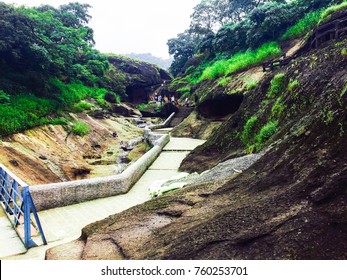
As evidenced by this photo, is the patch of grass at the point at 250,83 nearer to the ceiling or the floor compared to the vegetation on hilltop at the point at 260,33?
nearer to the floor

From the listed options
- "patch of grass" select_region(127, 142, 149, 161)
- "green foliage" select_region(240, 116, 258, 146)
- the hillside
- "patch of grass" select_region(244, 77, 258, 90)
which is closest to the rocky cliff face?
"patch of grass" select_region(127, 142, 149, 161)

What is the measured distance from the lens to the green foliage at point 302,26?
21611mm

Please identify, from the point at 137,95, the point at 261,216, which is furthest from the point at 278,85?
→ the point at 137,95

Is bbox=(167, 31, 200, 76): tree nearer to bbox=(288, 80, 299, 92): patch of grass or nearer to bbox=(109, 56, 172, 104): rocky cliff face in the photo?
bbox=(109, 56, 172, 104): rocky cliff face

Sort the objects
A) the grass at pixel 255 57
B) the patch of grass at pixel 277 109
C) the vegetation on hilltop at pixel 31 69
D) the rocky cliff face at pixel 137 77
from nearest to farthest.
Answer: the patch of grass at pixel 277 109 < the vegetation on hilltop at pixel 31 69 < the grass at pixel 255 57 < the rocky cliff face at pixel 137 77

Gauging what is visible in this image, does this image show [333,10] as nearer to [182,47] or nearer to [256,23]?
[256,23]

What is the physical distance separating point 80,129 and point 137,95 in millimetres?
30588

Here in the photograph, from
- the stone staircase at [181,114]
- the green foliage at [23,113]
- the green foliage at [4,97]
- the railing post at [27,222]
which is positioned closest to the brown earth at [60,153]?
the green foliage at [23,113]

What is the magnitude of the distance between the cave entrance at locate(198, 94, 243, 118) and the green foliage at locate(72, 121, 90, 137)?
357 inches

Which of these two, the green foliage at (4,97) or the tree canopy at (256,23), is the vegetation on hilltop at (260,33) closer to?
the tree canopy at (256,23)

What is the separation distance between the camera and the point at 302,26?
877 inches

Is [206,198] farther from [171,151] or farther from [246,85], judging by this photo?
[246,85]

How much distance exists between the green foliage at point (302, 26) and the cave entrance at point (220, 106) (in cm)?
711

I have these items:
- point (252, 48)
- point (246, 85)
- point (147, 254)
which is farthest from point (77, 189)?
point (252, 48)
